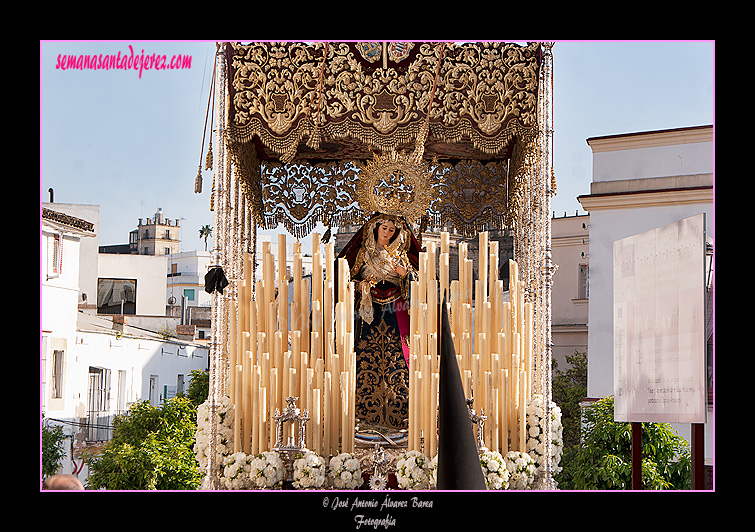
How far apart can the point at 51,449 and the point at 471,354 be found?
298 inches

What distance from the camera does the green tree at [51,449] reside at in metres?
11.3

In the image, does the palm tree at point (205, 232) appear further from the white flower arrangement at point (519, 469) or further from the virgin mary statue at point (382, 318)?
the white flower arrangement at point (519, 469)

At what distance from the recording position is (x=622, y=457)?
32.9 ft

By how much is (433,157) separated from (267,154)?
1475 mm

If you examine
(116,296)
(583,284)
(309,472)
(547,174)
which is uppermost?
(547,174)

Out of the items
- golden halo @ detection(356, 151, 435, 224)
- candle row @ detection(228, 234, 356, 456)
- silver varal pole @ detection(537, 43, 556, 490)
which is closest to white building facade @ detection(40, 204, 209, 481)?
golden halo @ detection(356, 151, 435, 224)

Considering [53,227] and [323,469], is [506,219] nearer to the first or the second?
[323,469]

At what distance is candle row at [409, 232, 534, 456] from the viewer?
19.7ft

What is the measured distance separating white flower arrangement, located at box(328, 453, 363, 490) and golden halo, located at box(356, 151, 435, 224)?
2.38m

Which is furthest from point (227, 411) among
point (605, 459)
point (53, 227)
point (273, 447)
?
point (53, 227)

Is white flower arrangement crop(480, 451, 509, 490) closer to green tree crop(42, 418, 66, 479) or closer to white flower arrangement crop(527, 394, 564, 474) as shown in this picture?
white flower arrangement crop(527, 394, 564, 474)

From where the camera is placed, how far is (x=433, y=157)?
305 inches

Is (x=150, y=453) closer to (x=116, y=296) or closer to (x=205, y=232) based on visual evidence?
(x=116, y=296)

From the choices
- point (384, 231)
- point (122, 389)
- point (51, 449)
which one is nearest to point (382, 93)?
point (384, 231)
